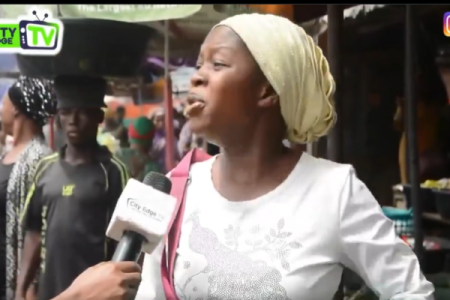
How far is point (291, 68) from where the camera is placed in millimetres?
516

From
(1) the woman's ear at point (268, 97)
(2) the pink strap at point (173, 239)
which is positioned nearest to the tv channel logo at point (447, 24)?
(1) the woman's ear at point (268, 97)

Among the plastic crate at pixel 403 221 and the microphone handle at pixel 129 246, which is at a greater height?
the microphone handle at pixel 129 246

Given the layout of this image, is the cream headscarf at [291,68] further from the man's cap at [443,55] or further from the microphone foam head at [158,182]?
the man's cap at [443,55]

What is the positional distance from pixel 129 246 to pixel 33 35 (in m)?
0.37

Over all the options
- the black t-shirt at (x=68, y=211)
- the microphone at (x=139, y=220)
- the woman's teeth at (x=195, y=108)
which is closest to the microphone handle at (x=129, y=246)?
the microphone at (x=139, y=220)

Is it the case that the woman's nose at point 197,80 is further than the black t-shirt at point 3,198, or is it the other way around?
the black t-shirt at point 3,198

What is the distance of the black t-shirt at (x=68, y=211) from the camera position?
69 cm

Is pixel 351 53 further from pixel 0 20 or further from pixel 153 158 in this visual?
pixel 0 20

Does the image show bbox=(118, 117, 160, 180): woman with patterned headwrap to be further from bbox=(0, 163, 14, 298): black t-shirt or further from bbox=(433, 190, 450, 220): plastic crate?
bbox=(433, 190, 450, 220): plastic crate

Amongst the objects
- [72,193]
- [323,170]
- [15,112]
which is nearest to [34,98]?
[15,112]

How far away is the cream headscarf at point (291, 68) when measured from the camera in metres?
0.51

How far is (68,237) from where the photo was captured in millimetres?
702

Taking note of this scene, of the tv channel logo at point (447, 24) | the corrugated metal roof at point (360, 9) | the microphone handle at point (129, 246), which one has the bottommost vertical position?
the microphone handle at point (129, 246)

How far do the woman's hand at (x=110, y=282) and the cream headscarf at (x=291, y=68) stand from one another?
0.22 metres
